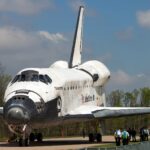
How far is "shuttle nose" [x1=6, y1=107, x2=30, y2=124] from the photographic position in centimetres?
2478

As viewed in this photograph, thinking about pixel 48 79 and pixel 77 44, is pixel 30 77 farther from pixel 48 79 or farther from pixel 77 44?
pixel 77 44

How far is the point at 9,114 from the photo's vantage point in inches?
979

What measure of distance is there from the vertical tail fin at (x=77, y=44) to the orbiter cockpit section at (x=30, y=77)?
12857 mm

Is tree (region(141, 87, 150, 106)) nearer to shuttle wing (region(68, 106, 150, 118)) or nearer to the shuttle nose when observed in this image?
shuttle wing (region(68, 106, 150, 118))

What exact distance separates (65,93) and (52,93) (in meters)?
2.86

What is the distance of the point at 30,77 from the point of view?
27.9 metres

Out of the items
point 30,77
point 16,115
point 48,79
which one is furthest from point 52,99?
point 16,115

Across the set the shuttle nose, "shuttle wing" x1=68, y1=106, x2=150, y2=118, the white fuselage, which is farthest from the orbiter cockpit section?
"shuttle wing" x1=68, y1=106, x2=150, y2=118

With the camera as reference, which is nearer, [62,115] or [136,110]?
[62,115]

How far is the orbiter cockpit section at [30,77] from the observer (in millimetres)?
27750

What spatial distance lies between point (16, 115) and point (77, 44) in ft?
67.9

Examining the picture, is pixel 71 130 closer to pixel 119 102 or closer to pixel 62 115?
pixel 119 102

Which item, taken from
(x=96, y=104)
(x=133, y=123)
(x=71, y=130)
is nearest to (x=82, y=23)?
(x=96, y=104)

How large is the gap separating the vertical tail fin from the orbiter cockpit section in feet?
42.2
